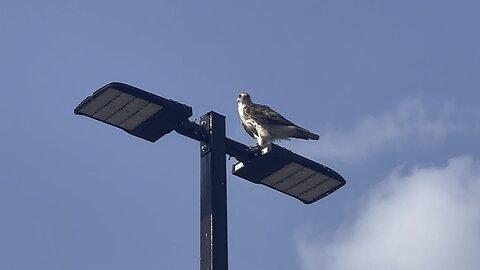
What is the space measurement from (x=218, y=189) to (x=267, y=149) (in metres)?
0.77

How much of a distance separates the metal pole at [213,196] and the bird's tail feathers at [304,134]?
331 cm

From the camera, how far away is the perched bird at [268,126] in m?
10.8

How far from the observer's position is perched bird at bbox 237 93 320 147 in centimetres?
1081

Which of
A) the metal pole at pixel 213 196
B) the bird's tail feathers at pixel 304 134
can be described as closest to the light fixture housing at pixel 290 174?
the metal pole at pixel 213 196

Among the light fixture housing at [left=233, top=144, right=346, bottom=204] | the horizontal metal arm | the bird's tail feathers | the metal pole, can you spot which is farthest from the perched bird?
the metal pole

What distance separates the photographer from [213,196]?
7.13 metres

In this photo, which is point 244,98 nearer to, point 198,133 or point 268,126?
point 268,126

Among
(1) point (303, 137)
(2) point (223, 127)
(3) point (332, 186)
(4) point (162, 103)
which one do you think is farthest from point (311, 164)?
(1) point (303, 137)

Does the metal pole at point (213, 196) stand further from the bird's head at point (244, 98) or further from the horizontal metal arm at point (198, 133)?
the bird's head at point (244, 98)

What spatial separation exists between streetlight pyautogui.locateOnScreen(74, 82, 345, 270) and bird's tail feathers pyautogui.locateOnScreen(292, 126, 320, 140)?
2.58 m

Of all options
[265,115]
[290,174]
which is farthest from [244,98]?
[290,174]

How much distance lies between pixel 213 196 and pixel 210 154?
0.39 meters

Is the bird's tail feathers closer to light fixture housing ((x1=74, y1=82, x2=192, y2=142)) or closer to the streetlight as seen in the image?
the streetlight

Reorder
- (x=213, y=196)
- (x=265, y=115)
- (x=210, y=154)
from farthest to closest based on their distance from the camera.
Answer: (x=265, y=115), (x=210, y=154), (x=213, y=196)
